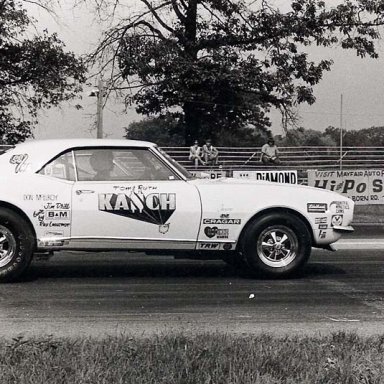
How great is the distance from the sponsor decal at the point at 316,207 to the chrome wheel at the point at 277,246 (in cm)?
35

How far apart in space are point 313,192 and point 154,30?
24634mm

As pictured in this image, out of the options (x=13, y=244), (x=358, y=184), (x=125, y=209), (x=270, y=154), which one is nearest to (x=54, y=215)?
(x=13, y=244)

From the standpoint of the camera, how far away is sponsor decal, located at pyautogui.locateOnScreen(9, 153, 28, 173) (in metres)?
8.27

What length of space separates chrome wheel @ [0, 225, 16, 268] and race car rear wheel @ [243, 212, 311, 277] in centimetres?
249

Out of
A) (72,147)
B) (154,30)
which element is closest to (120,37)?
(154,30)

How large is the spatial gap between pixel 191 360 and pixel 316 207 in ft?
14.2

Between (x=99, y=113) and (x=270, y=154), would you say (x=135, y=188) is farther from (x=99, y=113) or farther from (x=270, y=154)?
(x=99, y=113)

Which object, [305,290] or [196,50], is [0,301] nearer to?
[305,290]

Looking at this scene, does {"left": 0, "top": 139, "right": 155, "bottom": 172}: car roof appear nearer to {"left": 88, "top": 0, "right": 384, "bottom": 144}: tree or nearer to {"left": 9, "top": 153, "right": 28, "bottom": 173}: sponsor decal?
{"left": 9, "top": 153, "right": 28, "bottom": 173}: sponsor decal

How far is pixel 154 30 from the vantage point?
105 feet

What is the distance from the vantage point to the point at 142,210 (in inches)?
322

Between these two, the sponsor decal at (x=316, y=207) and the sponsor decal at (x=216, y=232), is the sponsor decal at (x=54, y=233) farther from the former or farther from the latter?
the sponsor decal at (x=316, y=207)

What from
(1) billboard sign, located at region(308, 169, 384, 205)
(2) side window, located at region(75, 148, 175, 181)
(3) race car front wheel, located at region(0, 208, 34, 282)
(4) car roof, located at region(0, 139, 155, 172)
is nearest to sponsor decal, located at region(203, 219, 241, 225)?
(2) side window, located at region(75, 148, 175, 181)

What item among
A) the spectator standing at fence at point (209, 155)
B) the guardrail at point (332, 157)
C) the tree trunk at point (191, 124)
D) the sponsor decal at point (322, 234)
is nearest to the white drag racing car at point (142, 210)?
the sponsor decal at point (322, 234)
